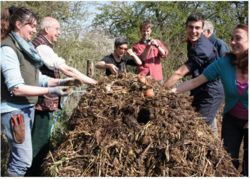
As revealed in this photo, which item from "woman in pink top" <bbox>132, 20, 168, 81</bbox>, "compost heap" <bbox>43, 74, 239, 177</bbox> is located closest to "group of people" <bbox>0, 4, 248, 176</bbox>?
"compost heap" <bbox>43, 74, 239, 177</bbox>

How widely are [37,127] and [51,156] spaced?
1030 mm

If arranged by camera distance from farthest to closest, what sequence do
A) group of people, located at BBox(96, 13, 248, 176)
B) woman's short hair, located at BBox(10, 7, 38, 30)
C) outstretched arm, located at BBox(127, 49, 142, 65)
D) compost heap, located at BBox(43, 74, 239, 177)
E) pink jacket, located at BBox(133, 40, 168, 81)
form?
pink jacket, located at BBox(133, 40, 168, 81), outstretched arm, located at BBox(127, 49, 142, 65), group of people, located at BBox(96, 13, 248, 176), woman's short hair, located at BBox(10, 7, 38, 30), compost heap, located at BBox(43, 74, 239, 177)

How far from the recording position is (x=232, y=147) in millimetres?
4289

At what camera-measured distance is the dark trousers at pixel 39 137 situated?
479 centimetres

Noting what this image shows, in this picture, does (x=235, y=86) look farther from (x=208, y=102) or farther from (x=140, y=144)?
(x=140, y=144)

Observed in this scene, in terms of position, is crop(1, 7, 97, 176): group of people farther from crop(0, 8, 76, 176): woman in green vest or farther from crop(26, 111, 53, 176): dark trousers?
crop(26, 111, 53, 176): dark trousers

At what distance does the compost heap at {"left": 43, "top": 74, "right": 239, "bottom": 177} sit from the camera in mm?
3600

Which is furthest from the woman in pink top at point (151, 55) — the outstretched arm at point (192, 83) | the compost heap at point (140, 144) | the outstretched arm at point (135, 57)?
the compost heap at point (140, 144)

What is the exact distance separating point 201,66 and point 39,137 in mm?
1959

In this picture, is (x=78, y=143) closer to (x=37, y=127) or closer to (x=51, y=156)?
(x=51, y=156)

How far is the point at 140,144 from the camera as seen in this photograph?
143 inches

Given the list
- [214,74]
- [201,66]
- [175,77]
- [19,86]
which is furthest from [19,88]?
[201,66]

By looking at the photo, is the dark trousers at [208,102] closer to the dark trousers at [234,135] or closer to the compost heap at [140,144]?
the dark trousers at [234,135]

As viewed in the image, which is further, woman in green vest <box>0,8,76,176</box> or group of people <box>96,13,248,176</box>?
group of people <box>96,13,248,176</box>
